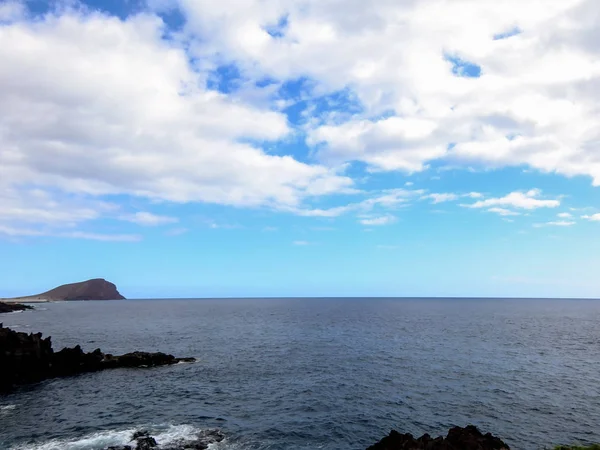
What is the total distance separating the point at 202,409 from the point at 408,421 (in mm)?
24381

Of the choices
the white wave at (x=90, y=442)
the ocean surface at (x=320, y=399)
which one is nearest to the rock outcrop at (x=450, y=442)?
the ocean surface at (x=320, y=399)

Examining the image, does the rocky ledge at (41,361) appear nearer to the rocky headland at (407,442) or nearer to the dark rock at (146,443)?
the dark rock at (146,443)

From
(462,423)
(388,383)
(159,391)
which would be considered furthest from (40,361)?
(462,423)

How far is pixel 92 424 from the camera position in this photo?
42750 mm

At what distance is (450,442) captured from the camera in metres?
29.9

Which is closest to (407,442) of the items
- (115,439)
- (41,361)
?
(115,439)

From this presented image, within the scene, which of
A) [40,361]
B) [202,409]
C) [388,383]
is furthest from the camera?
[40,361]

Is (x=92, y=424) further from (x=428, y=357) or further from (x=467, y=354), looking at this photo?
(x=467, y=354)

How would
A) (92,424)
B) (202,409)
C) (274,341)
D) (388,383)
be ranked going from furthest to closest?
(274,341) < (388,383) < (202,409) < (92,424)

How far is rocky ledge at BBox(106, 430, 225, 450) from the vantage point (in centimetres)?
3553

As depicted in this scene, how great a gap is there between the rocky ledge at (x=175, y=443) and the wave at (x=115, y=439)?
1.45ft

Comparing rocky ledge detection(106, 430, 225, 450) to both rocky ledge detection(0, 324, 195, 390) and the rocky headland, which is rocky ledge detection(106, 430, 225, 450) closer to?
the rocky headland

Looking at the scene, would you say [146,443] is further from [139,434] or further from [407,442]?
[407,442]

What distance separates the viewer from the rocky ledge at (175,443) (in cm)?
3553
